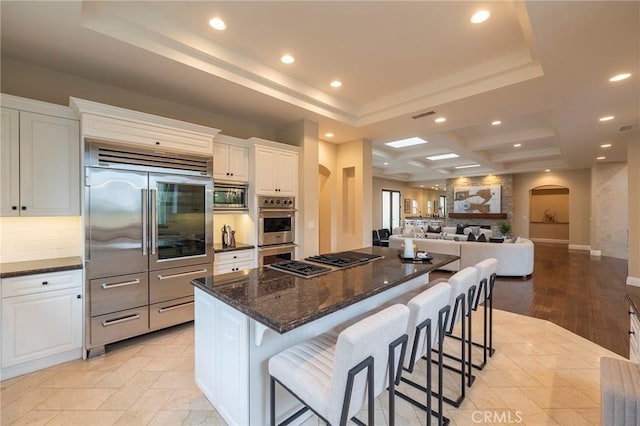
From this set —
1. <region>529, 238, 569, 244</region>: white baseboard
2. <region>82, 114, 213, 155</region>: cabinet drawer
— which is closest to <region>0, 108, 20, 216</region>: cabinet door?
<region>82, 114, 213, 155</region>: cabinet drawer

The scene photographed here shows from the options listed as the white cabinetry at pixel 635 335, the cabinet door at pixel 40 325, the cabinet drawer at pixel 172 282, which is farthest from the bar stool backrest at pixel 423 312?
the cabinet door at pixel 40 325

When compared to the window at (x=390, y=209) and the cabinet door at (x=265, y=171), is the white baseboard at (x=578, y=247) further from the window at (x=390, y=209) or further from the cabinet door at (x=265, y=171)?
the cabinet door at (x=265, y=171)

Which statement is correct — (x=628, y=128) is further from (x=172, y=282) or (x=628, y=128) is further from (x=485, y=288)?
(x=172, y=282)

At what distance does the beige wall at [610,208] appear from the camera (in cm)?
796

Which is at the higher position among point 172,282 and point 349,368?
point 349,368

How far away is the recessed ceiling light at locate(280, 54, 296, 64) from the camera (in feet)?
9.93

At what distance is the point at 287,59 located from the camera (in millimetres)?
3080

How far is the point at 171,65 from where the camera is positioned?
273 centimetres

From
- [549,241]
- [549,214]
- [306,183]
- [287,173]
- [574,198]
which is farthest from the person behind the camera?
[549,214]

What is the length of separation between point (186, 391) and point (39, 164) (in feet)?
7.99

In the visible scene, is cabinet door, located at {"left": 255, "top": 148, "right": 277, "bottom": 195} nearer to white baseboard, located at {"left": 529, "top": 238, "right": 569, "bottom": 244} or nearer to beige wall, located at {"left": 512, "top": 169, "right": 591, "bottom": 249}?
beige wall, located at {"left": 512, "top": 169, "right": 591, "bottom": 249}

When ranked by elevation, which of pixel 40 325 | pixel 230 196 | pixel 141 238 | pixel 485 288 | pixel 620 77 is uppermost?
pixel 620 77

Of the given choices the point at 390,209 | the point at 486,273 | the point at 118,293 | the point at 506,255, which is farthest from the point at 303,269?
the point at 390,209

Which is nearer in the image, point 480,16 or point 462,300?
point 462,300
